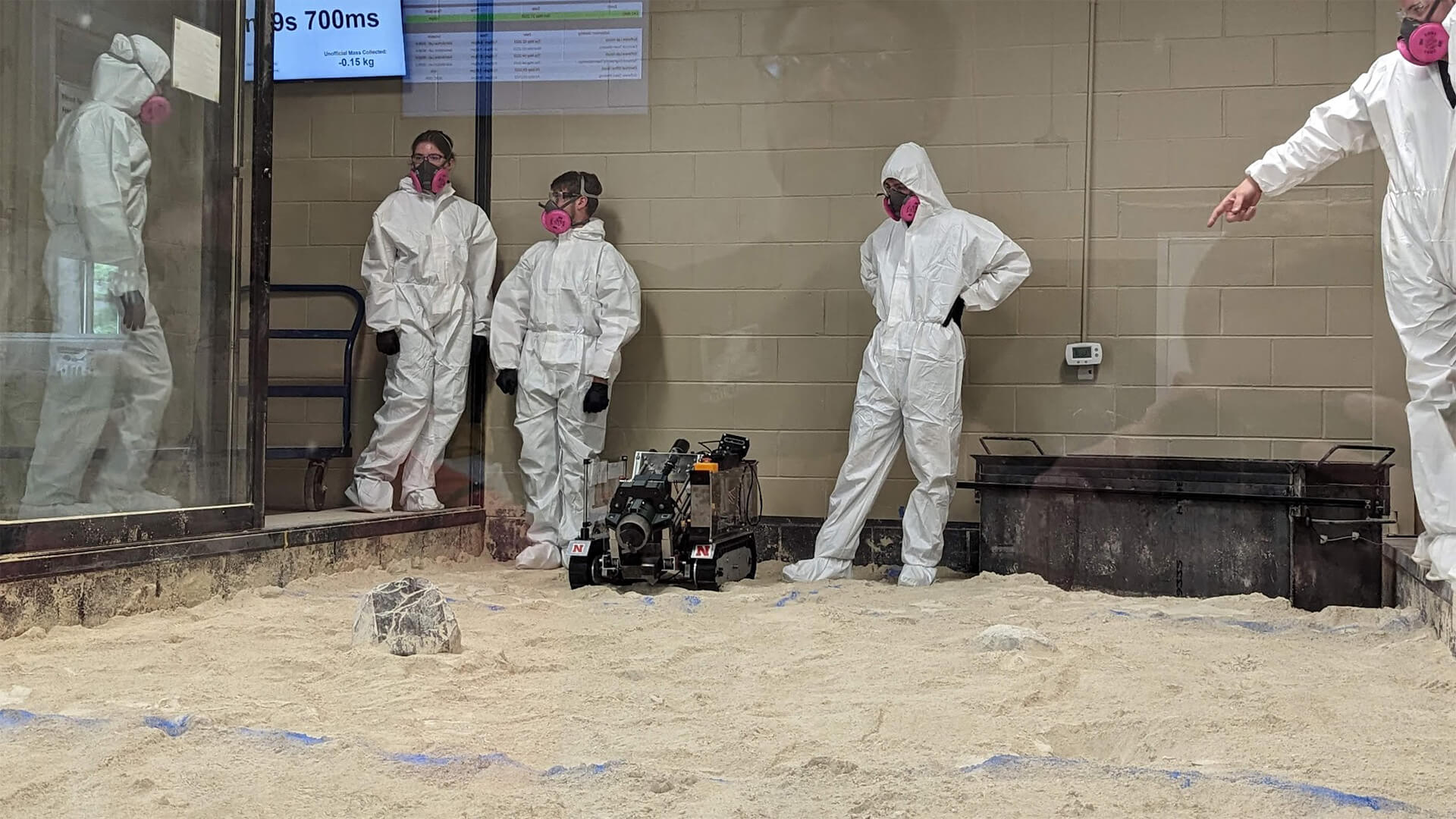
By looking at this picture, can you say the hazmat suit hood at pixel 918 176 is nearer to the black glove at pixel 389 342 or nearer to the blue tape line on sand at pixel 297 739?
the black glove at pixel 389 342

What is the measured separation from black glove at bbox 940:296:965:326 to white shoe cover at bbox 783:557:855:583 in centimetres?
87

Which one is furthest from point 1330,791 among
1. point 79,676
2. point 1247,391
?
point 1247,391

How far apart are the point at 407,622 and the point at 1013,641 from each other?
1291mm

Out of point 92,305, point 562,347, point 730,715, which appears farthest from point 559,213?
point 730,715

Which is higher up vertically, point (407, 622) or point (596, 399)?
point (596, 399)

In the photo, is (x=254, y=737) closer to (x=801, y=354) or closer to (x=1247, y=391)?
(x=801, y=354)

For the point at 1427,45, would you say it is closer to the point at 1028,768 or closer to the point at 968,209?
the point at 968,209

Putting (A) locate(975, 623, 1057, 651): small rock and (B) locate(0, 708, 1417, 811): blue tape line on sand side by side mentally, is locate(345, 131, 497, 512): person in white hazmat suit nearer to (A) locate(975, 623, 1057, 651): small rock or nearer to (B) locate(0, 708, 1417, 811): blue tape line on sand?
(A) locate(975, 623, 1057, 651): small rock

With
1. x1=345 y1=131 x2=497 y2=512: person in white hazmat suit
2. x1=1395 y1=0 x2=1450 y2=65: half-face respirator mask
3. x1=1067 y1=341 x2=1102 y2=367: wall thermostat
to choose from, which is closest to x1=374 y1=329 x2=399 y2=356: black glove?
x1=345 y1=131 x2=497 y2=512: person in white hazmat suit

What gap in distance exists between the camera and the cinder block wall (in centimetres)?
393

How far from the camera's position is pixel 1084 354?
4.14 m

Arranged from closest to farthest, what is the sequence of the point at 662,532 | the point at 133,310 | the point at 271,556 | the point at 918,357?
the point at 133,310
the point at 271,556
the point at 662,532
the point at 918,357

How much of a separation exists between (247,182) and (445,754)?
205 centimetres

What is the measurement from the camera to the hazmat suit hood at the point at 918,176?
12.9 feet
